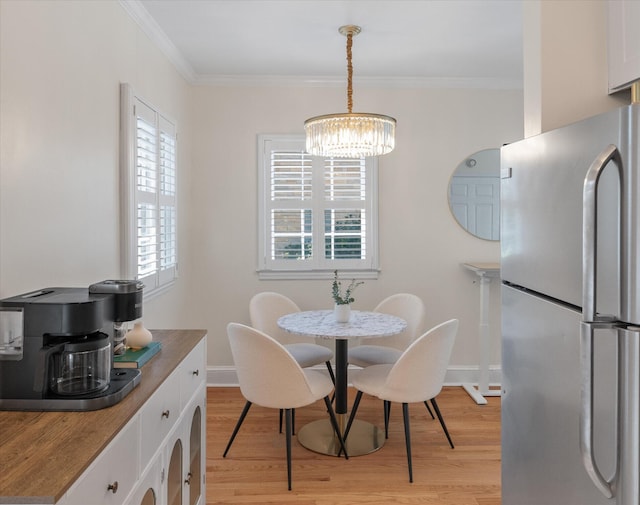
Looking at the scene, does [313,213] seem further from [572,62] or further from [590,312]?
[590,312]

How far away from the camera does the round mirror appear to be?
170 inches

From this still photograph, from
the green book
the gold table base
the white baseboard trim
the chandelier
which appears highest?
the chandelier

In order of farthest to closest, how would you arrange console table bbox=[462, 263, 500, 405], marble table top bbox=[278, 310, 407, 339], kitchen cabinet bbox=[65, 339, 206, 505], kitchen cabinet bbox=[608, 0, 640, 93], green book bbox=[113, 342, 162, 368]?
console table bbox=[462, 263, 500, 405]
marble table top bbox=[278, 310, 407, 339]
green book bbox=[113, 342, 162, 368]
kitchen cabinet bbox=[608, 0, 640, 93]
kitchen cabinet bbox=[65, 339, 206, 505]

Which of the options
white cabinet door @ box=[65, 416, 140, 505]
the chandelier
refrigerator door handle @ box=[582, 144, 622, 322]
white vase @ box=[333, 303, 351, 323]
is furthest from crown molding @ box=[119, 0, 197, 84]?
refrigerator door handle @ box=[582, 144, 622, 322]

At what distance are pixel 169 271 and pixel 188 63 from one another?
62.6 inches

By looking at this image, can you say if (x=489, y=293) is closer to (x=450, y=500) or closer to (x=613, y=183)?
Result: (x=450, y=500)

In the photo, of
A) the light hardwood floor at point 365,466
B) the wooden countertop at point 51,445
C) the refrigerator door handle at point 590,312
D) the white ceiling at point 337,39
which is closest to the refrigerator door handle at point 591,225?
the refrigerator door handle at point 590,312

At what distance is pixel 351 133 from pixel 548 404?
1879mm

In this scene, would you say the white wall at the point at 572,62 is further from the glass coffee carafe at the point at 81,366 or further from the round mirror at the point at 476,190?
the round mirror at the point at 476,190

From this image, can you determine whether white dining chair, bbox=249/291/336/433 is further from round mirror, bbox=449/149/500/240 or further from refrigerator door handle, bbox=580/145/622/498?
refrigerator door handle, bbox=580/145/622/498

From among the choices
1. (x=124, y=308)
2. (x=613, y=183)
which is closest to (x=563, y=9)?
(x=613, y=183)

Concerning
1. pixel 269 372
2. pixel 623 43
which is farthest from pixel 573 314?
pixel 269 372

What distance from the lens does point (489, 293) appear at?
4.33 meters

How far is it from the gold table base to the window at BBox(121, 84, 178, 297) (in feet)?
4.41
